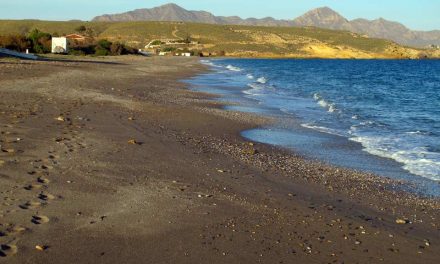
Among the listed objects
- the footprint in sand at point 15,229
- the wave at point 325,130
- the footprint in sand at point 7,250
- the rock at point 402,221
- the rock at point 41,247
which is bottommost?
the wave at point 325,130

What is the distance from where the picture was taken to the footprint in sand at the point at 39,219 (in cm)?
572

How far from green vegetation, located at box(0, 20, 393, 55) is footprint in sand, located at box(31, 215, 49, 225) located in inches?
5157

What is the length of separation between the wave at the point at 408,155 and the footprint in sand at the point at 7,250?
752 cm

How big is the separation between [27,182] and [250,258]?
137 inches

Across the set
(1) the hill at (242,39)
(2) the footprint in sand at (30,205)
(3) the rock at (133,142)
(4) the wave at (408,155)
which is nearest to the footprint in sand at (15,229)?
(2) the footprint in sand at (30,205)

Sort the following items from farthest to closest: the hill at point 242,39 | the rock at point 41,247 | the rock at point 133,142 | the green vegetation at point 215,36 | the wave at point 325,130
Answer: the green vegetation at point 215,36, the hill at point 242,39, the wave at point 325,130, the rock at point 133,142, the rock at point 41,247

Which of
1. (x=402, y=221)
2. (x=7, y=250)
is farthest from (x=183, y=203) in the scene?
(x=402, y=221)

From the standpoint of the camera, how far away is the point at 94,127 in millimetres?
12039

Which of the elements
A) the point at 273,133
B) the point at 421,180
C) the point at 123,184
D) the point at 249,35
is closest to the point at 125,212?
the point at 123,184

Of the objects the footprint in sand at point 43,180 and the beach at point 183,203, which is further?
the footprint in sand at point 43,180

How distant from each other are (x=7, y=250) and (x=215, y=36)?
161278mm

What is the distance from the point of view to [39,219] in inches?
229

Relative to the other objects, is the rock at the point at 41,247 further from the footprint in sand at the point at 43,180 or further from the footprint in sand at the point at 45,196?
the footprint in sand at the point at 43,180

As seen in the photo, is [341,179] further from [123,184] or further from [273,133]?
[273,133]
